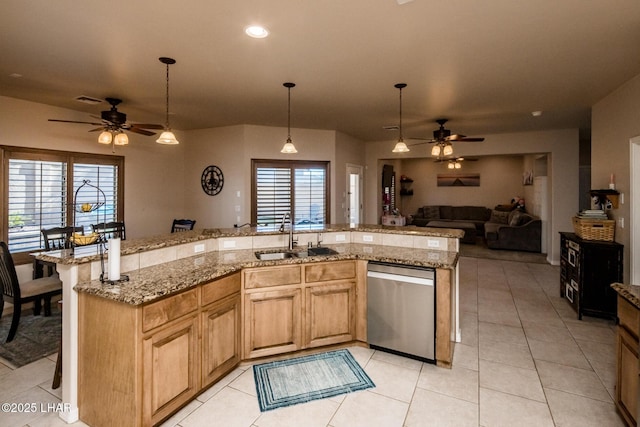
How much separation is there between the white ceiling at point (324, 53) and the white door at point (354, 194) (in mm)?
2424

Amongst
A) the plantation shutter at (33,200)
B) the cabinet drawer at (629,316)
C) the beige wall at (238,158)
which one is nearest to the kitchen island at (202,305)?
the cabinet drawer at (629,316)

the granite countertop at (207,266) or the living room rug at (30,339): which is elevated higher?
the granite countertop at (207,266)

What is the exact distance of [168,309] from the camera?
2049 mm

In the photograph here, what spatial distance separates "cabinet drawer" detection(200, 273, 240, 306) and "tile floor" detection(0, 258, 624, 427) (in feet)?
2.25

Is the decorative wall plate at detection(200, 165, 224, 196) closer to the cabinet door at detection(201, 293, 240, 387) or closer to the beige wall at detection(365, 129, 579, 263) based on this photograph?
the cabinet door at detection(201, 293, 240, 387)

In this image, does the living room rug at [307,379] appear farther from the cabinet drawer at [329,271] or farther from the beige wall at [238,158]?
the beige wall at [238,158]

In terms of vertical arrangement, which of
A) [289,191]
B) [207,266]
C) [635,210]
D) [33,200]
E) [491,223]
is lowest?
[207,266]

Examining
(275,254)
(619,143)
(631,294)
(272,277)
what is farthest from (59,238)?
(619,143)

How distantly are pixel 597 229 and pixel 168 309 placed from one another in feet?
15.2

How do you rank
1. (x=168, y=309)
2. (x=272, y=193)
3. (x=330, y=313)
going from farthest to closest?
(x=272, y=193)
(x=330, y=313)
(x=168, y=309)

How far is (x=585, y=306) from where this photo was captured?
378 cm

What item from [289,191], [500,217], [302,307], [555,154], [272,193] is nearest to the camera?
[302,307]

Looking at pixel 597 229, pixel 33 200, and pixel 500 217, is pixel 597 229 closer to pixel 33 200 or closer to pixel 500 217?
pixel 500 217

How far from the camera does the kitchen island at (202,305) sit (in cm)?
195
